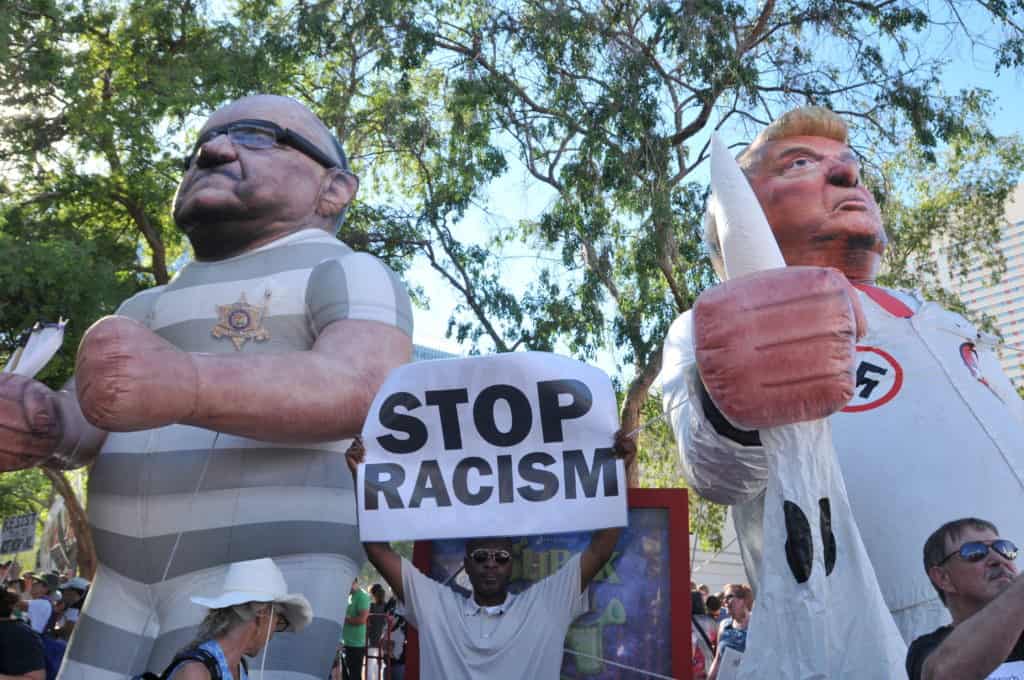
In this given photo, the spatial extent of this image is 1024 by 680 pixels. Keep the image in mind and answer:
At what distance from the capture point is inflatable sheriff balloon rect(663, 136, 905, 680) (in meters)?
2.12

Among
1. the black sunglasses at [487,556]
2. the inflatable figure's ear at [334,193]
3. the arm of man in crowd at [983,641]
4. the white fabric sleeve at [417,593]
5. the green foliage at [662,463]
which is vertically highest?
the green foliage at [662,463]

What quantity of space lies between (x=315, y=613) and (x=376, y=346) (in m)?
0.80

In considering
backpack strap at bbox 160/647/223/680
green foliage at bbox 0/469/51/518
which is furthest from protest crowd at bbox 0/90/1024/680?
green foliage at bbox 0/469/51/518

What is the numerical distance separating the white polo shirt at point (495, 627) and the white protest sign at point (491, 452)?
30 cm

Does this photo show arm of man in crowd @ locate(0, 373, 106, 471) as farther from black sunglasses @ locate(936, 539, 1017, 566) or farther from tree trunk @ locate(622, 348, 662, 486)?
tree trunk @ locate(622, 348, 662, 486)

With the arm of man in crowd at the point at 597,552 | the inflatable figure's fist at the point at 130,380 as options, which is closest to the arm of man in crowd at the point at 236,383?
the inflatable figure's fist at the point at 130,380

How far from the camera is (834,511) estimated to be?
7.29ft

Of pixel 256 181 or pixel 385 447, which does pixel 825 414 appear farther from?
pixel 256 181

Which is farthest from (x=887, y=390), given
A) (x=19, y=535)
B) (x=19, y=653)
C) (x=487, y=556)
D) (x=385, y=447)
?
(x=19, y=535)

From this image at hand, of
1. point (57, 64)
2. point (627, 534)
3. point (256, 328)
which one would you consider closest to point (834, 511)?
point (627, 534)

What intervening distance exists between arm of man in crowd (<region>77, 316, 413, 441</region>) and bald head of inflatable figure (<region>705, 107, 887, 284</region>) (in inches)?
45.1

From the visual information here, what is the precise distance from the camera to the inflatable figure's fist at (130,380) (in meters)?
2.61

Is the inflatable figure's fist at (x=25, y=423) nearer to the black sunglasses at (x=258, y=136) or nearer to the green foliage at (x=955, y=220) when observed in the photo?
the black sunglasses at (x=258, y=136)

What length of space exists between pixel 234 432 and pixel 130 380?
34 cm
